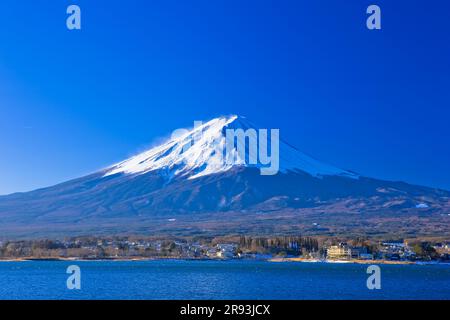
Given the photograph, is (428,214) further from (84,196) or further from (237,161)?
(84,196)

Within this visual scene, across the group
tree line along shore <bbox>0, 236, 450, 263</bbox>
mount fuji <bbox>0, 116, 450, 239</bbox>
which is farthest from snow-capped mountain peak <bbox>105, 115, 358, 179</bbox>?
tree line along shore <bbox>0, 236, 450, 263</bbox>

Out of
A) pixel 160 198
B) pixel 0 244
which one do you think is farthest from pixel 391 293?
pixel 160 198

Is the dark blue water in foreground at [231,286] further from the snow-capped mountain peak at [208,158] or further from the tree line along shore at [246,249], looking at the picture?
the snow-capped mountain peak at [208,158]

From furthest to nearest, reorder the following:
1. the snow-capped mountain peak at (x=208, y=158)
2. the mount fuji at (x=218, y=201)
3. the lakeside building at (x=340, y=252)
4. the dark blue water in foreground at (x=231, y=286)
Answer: the snow-capped mountain peak at (x=208, y=158), the mount fuji at (x=218, y=201), the lakeside building at (x=340, y=252), the dark blue water in foreground at (x=231, y=286)

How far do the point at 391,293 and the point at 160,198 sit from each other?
260 ft

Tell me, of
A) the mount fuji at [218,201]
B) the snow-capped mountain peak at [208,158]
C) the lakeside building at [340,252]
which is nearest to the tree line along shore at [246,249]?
the lakeside building at [340,252]

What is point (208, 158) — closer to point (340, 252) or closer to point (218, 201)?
point (218, 201)

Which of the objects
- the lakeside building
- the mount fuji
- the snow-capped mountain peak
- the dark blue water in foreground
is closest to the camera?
the dark blue water in foreground

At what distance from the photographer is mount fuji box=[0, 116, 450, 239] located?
290 feet

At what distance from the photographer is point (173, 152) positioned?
12781 centimetres

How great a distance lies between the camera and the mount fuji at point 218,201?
290 ft

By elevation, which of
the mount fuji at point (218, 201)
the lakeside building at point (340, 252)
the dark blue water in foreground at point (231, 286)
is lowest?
the dark blue water in foreground at point (231, 286)

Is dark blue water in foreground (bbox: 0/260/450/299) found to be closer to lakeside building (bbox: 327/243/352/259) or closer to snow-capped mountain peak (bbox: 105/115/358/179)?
lakeside building (bbox: 327/243/352/259)

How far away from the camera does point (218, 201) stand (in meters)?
108
